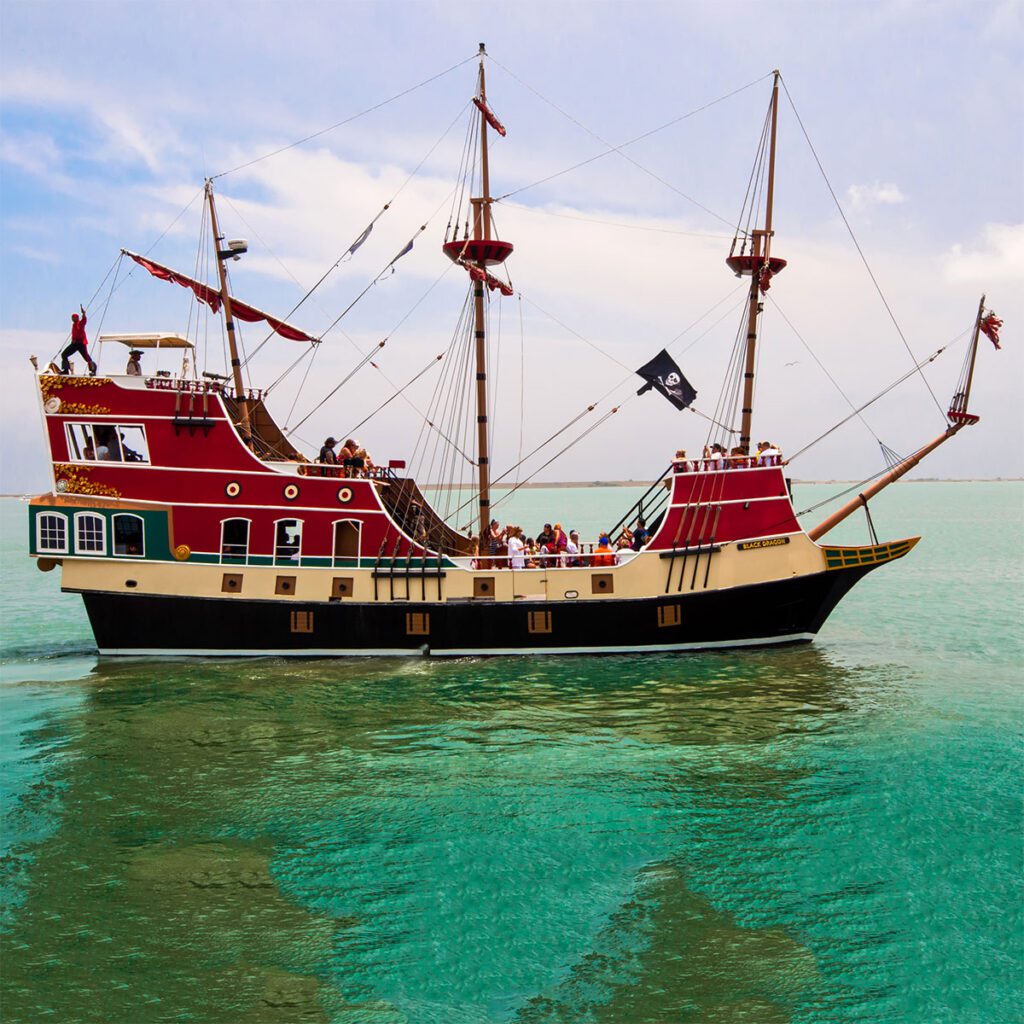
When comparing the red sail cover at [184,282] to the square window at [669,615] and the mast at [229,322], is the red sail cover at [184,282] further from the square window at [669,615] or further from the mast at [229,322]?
the square window at [669,615]

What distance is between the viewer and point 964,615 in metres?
32.5

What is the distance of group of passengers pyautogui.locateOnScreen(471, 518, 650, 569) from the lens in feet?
76.4

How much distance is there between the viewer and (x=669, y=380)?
23.5m

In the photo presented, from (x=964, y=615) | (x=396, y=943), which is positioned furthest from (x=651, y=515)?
(x=396, y=943)

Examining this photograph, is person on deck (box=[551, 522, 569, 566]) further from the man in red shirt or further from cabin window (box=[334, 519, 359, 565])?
the man in red shirt

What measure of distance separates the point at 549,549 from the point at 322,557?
5989 millimetres

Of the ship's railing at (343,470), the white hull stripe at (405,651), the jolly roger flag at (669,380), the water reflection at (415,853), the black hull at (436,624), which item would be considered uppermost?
the jolly roger flag at (669,380)

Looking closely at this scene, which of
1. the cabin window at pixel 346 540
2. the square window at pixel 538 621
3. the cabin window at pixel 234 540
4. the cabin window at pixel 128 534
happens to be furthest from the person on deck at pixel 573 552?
the cabin window at pixel 128 534

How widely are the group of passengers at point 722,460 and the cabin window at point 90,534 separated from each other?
15.0 m

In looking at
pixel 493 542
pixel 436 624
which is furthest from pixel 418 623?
pixel 493 542

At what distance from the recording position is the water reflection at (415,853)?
9.37 m

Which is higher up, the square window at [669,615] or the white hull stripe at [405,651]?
the square window at [669,615]

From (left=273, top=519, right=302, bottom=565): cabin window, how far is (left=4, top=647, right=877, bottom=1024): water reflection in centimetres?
414

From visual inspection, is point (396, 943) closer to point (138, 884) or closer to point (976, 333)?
point (138, 884)
